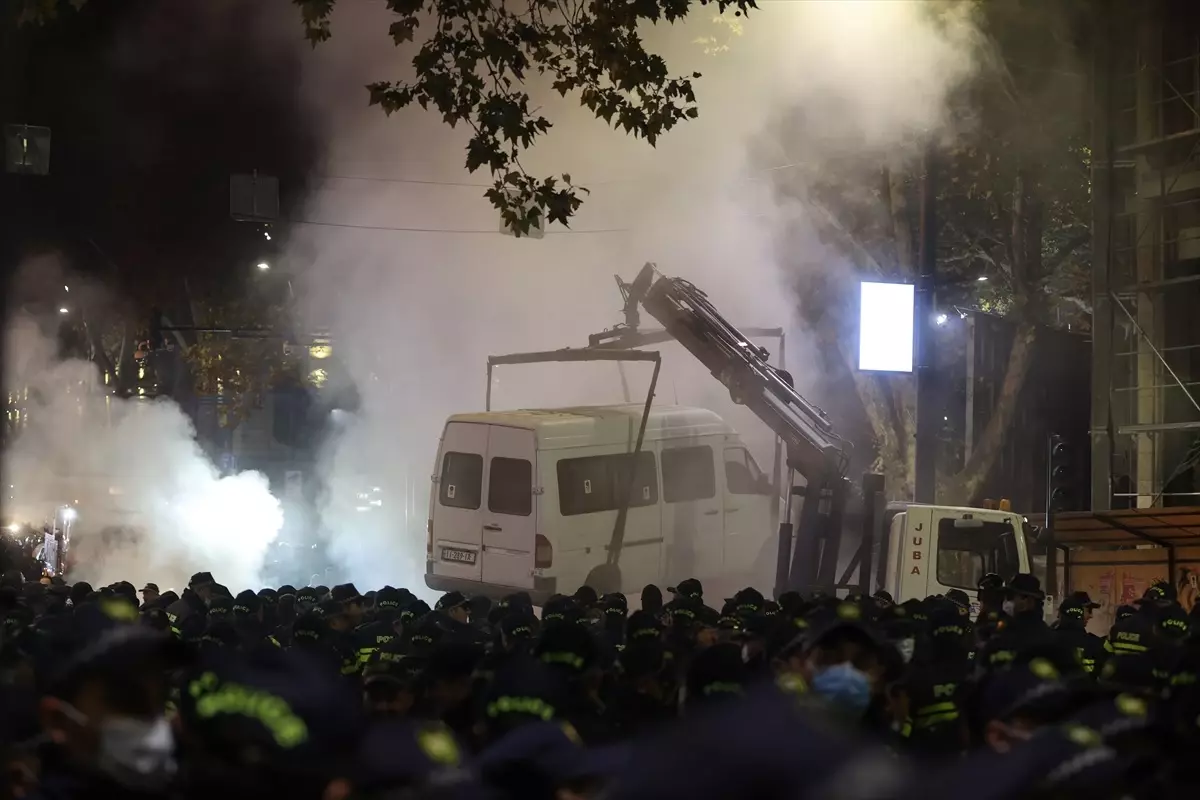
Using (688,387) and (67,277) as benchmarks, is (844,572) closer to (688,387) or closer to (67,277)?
(688,387)

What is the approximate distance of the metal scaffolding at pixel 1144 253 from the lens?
58.0 feet

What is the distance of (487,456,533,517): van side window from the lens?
13188 millimetres

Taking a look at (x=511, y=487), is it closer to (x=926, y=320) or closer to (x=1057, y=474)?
(x=926, y=320)

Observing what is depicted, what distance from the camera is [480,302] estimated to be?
20688 millimetres

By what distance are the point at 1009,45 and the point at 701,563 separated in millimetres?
9800

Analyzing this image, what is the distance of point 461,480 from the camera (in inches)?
549

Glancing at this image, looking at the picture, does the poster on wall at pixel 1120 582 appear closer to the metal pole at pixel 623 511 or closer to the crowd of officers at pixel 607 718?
the metal pole at pixel 623 511

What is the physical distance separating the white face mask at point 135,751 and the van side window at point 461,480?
10251 mm

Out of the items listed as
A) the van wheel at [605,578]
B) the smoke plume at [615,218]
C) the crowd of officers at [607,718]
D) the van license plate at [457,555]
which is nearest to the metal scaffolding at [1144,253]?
the smoke plume at [615,218]

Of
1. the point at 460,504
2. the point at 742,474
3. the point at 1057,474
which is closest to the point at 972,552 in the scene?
the point at 1057,474

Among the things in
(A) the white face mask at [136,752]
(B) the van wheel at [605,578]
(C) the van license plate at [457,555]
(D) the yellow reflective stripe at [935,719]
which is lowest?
(B) the van wheel at [605,578]

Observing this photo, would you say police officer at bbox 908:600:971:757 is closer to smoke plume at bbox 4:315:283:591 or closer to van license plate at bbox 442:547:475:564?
van license plate at bbox 442:547:475:564

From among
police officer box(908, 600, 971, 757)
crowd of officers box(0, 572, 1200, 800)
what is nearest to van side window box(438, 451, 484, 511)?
crowd of officers box(0, 572, 1200, 800)

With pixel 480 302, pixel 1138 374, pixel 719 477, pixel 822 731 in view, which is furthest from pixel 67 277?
pixel 822 731
